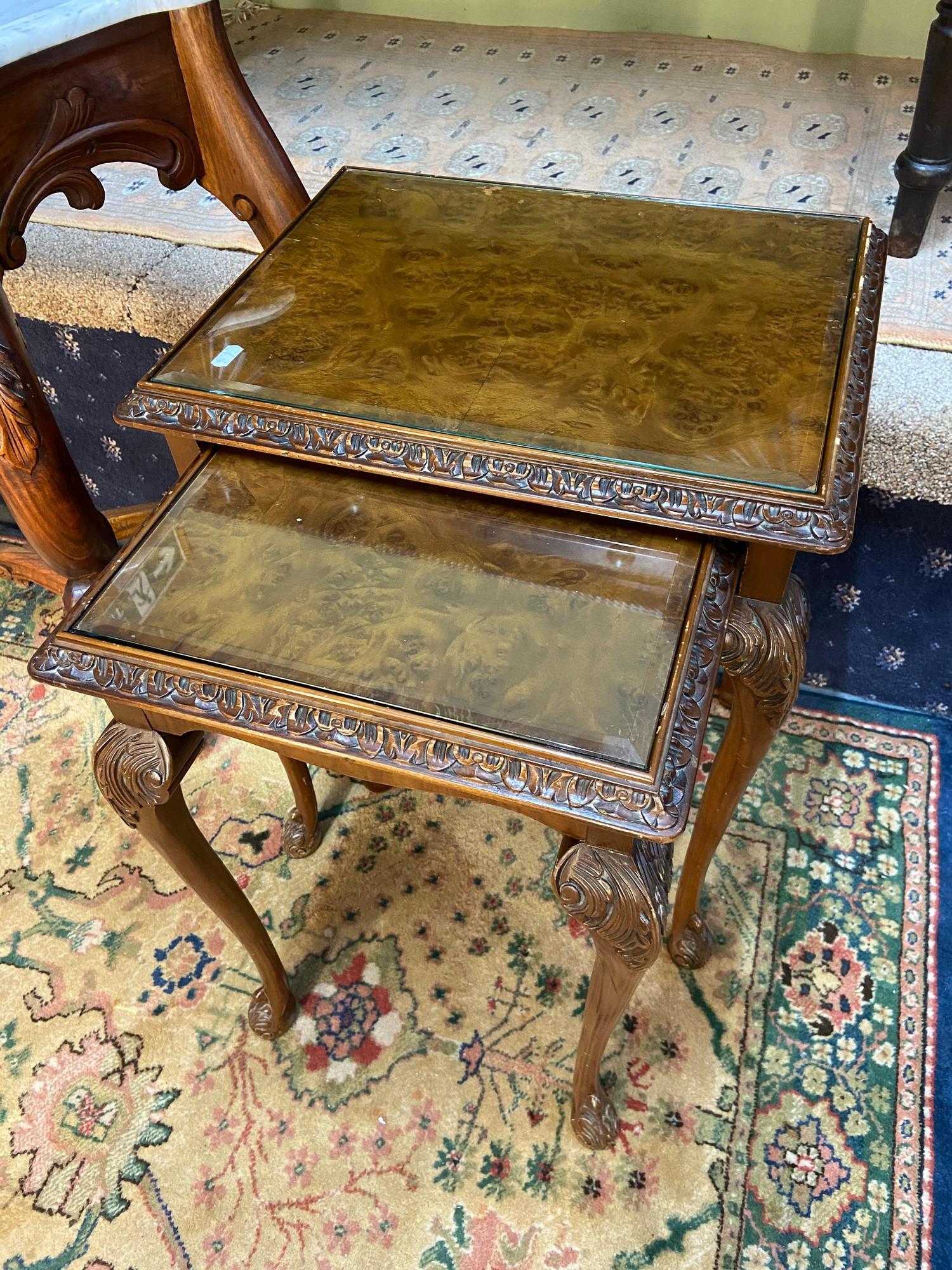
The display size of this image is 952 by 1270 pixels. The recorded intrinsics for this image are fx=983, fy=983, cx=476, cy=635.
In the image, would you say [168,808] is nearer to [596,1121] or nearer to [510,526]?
[510,526]

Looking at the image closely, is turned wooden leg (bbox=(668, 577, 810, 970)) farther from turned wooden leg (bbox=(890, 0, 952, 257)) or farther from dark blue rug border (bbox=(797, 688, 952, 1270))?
turned wooden leg (bbox=(890, 0, 952, 257))

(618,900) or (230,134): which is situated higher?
(230,134)

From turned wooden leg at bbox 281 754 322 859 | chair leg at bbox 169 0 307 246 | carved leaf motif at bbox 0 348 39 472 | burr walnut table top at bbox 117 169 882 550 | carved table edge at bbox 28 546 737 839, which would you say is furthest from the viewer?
turned wooden leg at bbox 281 754 322 859

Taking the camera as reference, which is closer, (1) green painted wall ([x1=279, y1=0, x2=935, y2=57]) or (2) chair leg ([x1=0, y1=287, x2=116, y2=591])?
(2) chair leg ([x1=0, y1=287, x2=116, y2=591])

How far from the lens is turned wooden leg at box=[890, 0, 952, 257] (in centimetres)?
100

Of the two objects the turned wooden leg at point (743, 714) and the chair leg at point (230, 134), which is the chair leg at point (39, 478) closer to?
the chair leg at point (230, 134)

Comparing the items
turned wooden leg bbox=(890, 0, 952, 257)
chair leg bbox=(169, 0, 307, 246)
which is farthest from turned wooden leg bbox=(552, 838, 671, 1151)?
turned wooden leg bbox=(890, 0, 952, 257)

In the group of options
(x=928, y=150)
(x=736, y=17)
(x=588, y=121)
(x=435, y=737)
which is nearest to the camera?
(x=435, y=737)

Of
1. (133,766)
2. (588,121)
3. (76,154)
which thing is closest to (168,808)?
(133,766)

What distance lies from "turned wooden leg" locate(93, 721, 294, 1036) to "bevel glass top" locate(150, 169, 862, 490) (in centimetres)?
25

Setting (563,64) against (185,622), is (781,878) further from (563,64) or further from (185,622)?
(563,64)

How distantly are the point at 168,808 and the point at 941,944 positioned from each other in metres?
0.78

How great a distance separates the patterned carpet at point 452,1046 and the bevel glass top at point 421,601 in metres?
0.52

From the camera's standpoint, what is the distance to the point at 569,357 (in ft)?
2.35
